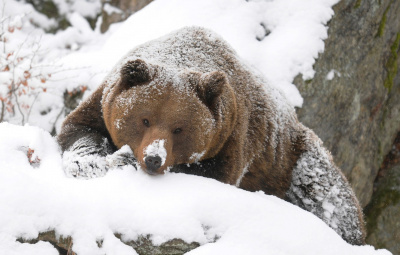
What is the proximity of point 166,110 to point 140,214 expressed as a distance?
3.71 ft

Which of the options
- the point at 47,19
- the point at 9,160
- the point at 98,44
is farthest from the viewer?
the point at 47,19

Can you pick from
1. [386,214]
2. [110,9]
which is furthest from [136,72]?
[110,9]

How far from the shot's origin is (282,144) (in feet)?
16.1

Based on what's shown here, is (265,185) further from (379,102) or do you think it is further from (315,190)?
(379,102)

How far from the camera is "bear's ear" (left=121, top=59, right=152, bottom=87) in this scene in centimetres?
360

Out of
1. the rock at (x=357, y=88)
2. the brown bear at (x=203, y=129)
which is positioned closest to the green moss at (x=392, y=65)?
the rock at (x=357, y=88)

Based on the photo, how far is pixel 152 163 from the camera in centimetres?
319

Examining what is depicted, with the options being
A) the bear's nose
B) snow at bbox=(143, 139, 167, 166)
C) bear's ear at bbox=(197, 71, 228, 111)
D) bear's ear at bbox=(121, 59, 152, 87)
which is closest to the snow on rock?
bear's ear at bbox=(197, 71, 228, 111)

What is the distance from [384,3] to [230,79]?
4786 millimetres

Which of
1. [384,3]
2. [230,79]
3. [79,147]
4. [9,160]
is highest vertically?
[384,3]

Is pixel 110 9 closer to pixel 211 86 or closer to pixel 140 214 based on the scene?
pixel 211 86

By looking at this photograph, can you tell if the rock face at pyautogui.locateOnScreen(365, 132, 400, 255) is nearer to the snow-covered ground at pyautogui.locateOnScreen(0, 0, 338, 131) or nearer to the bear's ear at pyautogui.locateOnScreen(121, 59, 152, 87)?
the snow-covered ground at pyautogui.locateOnScreen(0, 0, 338, 131)

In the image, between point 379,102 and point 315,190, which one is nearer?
point 315,190

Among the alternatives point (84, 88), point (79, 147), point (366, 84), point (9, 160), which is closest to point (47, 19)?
point (84, 88)
